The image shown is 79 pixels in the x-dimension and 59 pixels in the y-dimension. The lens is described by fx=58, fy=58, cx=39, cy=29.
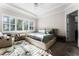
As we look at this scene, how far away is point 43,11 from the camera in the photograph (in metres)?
1.25

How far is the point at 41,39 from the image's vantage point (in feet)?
4.36

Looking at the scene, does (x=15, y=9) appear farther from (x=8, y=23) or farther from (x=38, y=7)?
(x=38, y=7)

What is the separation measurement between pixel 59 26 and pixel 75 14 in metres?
0.51

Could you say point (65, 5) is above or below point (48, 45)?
above

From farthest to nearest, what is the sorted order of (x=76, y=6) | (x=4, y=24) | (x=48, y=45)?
(x=48, y=45) < (x=76, y=6) < (x=4, y=24)

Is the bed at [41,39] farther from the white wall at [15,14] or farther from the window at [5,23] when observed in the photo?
the window at [5,23]

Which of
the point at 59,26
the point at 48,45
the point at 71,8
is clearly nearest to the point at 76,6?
the point at 71,8

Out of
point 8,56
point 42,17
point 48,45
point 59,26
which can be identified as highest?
point 42,17

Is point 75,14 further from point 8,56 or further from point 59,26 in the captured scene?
point 8,56

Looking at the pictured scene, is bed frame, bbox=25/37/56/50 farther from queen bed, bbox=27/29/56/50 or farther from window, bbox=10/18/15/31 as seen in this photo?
window, bbox=10/18/15/31

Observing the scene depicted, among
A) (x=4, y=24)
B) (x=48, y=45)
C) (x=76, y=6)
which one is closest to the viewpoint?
(x=4, y=24)

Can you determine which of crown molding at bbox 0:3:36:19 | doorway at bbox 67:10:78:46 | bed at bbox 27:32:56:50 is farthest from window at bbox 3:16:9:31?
doorway at bbox 67:10:78:46

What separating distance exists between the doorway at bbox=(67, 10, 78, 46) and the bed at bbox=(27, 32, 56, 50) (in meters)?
0.36

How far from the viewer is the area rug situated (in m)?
1.16
